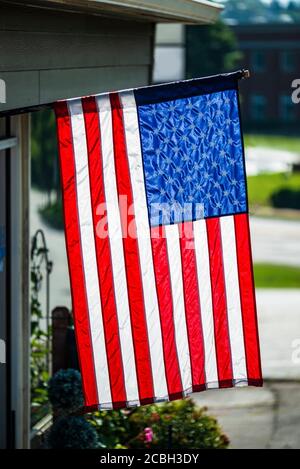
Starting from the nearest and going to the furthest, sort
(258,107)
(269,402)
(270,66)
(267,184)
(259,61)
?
(269,402) < (267,184) < (270,66) < (259,61) < (258,107)

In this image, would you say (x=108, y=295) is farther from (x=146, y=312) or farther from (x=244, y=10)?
(x=244, y=10)

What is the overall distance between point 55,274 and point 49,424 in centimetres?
163

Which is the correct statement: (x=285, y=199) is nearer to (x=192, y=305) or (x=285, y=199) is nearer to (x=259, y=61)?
(x=259, y=61)

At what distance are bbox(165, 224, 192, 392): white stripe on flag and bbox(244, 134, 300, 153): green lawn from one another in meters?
84.0

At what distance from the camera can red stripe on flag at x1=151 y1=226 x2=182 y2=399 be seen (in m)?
6.27

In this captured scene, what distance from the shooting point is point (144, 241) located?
626cm

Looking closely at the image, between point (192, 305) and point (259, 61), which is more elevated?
point (259, 61)

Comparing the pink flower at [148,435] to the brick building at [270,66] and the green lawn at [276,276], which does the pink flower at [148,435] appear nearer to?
the green lawn at [276,276]

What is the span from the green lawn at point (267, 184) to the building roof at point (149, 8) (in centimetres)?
3915

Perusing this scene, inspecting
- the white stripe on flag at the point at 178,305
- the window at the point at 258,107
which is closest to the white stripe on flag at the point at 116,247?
the white stripe on flag at the point at 178,305

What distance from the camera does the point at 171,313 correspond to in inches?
250

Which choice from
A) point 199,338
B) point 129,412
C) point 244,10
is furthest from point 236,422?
point 244,10

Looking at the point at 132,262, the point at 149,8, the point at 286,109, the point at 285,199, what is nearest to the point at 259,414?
the point at 149,8

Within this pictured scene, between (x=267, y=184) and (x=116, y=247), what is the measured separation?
5333 centimetres
